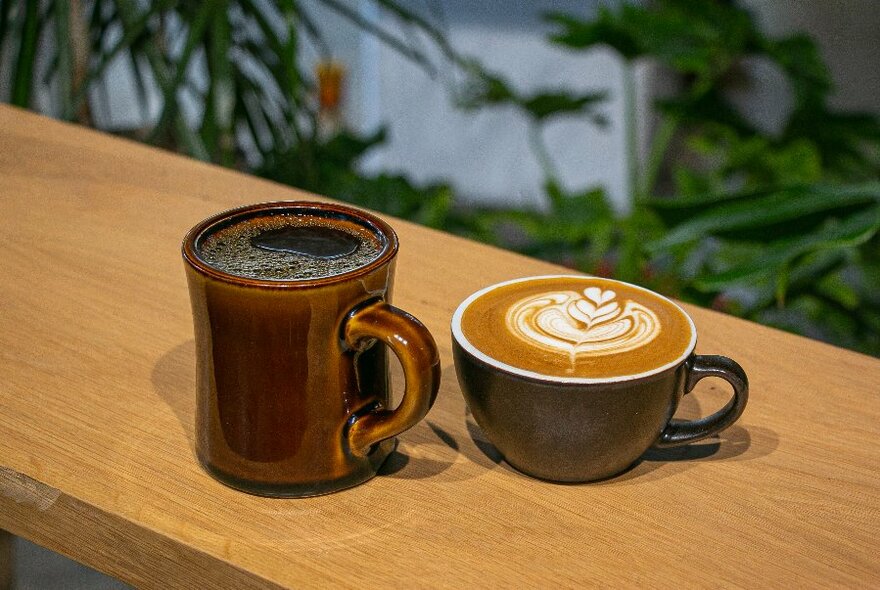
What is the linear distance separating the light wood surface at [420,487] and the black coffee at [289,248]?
0.40ft

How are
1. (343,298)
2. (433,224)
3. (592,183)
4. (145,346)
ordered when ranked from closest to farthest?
(343,298) → (145,346) → (433,224) → (592,183)

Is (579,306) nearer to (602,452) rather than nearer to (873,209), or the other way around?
(602,452)

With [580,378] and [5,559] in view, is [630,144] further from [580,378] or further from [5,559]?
[580,378]

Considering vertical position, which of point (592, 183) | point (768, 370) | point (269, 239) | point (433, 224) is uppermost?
point (269, 239)

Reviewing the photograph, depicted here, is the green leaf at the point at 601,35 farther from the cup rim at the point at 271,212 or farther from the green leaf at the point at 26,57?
the cup rim at the point at 271,212

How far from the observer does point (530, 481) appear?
0.55m

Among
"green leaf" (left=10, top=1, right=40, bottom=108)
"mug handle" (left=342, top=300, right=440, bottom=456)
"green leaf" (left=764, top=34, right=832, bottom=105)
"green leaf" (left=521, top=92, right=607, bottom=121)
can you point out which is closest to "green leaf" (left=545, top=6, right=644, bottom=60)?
"green leaf" (left=521, top=92, right=607, bottom=121)

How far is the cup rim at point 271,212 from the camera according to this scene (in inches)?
18.7

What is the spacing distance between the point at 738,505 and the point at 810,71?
181 cm

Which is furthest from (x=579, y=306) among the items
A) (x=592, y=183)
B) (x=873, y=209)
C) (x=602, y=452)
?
(x=592, y=183)

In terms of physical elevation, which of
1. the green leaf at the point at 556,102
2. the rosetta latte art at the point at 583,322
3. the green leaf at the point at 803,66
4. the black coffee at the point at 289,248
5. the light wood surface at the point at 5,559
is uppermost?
the black coffee at the point at 289,248

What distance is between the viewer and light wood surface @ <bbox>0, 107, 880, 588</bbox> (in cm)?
48

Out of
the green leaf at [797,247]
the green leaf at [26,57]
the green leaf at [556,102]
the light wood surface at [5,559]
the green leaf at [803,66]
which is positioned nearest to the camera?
the green leaf at [797,247]

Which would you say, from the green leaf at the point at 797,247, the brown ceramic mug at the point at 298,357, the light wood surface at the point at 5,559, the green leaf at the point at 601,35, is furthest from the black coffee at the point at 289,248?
the green leaf at the point at 601,35
